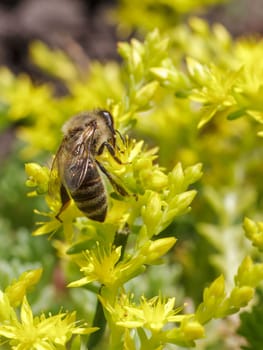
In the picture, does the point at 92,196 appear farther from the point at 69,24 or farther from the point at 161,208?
the point at 69,24

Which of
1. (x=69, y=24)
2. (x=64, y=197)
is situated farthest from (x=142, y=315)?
(x=69, y=24)

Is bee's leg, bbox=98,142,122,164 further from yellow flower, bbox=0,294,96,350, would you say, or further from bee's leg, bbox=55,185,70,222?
yellow flower, bbox=0,294,96,350

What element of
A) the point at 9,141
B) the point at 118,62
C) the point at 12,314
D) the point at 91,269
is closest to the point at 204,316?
the point at 91,269

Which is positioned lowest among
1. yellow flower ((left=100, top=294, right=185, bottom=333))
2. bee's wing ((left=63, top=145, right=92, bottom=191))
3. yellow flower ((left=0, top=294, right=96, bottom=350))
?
yellow flower ((left=100, top=294, right=185, bottom=333))

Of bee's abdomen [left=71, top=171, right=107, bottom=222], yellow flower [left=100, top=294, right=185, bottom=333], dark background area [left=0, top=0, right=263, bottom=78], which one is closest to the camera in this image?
yellow flower [left=100, top=294, right=185, bottom=333]

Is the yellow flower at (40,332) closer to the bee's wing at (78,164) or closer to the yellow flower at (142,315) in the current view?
the yellow flower at (142,315)

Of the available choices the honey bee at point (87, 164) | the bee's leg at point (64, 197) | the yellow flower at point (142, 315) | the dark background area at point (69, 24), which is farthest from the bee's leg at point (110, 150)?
the dark background area at point (69, 24)

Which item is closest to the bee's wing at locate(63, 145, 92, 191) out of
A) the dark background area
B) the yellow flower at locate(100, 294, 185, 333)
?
the yellow flower at locate(100, 294, 185, 333)

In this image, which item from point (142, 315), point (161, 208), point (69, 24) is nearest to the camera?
point (142, 315)
